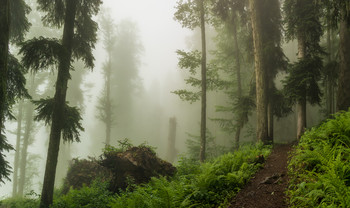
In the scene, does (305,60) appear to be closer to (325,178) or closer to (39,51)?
(325,178)

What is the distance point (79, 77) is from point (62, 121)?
21.5 m

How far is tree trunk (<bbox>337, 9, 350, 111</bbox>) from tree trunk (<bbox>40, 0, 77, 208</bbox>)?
11134mm

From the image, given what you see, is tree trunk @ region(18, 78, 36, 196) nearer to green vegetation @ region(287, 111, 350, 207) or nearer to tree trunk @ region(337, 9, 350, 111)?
green vegetation @ region(287, 111, 350, 207)

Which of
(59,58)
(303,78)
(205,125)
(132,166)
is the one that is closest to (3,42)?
(59,58)

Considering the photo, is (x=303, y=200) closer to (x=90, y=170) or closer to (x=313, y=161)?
(x=313, y=161)

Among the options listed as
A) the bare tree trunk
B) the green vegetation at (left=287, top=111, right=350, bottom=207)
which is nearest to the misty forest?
the green vegetation at (left=287, top=111, right=350, bottom=207)

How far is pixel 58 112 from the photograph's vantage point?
26.7 feet

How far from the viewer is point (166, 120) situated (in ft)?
187

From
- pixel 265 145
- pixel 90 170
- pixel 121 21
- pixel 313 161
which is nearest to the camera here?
pixel 313 161

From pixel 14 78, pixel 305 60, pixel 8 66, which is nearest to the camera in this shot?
pixel 8 66

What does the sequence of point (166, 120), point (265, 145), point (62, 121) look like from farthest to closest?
point (166, 120)
point (265, 145)
point (62, 121)

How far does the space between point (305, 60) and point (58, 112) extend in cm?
1145

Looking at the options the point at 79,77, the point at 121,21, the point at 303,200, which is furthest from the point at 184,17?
the point at 121,21

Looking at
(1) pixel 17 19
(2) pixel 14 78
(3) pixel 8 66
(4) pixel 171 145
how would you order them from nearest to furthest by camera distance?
(3) pixel 8 66, (2) pixel 14 78, (1) pixel 17 19, (4) pixel 171 145
